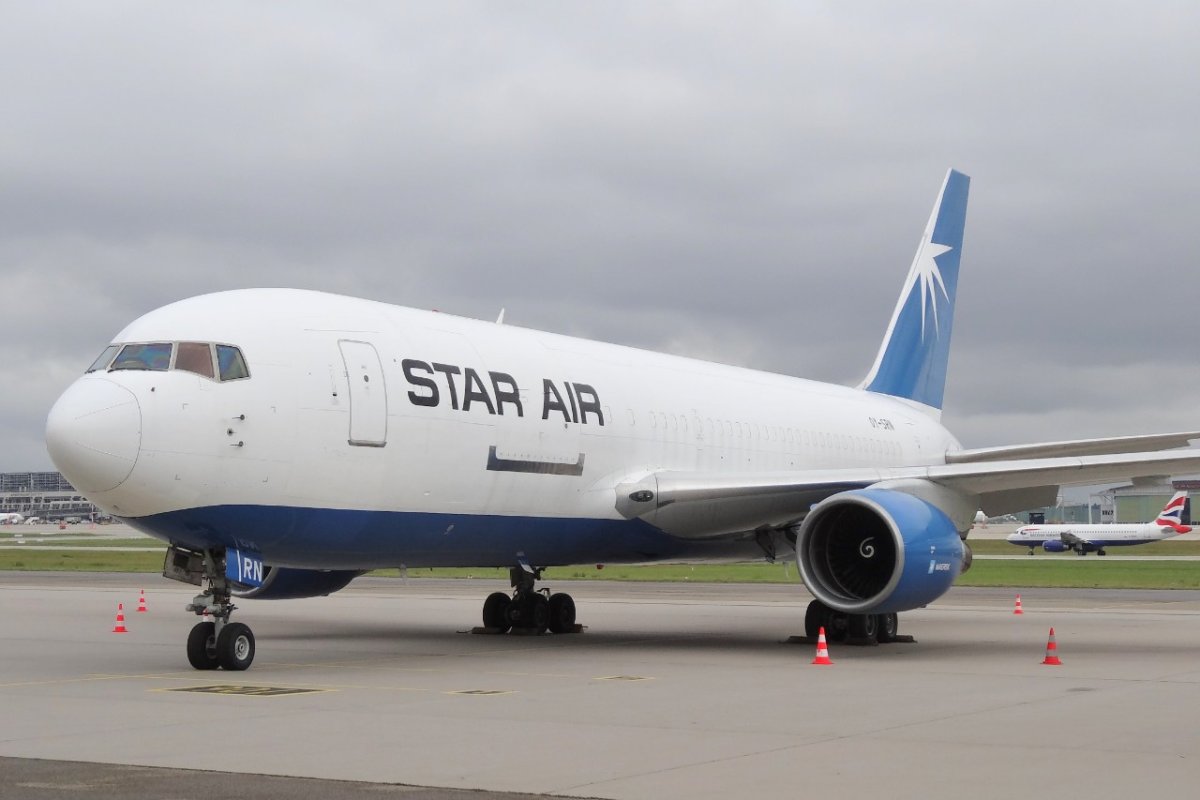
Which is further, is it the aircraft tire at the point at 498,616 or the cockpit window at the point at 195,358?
the aircraft tire at the point at 498,616

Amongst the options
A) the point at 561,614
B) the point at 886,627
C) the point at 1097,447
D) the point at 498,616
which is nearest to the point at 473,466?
the point at 498,616

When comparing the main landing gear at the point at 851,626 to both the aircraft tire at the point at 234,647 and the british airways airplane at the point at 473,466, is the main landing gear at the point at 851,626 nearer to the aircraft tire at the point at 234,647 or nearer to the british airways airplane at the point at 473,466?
the british airways airplane at the point at 473,466

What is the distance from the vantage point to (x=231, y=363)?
549 inches

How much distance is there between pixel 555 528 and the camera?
Answer: 58.1 feet

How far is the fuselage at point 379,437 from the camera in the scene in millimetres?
13312

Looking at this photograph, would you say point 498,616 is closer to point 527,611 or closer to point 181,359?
point 527,611

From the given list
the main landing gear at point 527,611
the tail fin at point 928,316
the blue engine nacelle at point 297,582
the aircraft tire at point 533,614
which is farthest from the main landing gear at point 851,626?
the tail fin at point 928,316

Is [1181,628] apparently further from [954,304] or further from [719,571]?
[719,571]

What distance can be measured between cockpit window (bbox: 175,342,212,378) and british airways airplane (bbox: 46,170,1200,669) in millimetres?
17

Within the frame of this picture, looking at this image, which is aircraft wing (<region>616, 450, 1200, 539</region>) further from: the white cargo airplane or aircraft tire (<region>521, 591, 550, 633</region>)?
the white cargo airplane

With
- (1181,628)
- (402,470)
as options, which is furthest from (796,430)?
(402,470)

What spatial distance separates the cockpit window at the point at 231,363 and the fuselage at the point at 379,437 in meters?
0.05

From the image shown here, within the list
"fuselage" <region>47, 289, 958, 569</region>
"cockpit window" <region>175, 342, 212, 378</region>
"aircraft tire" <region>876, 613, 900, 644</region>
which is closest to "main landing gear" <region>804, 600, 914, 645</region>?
"aircraft tire" <region>876, 613, 900, 644</region>

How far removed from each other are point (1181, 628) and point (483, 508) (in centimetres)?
1140
